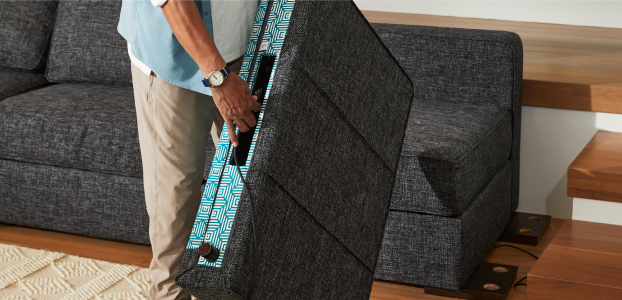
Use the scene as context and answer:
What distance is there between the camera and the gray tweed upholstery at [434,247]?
1531 mm

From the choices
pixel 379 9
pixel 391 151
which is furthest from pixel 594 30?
pixel 391 151

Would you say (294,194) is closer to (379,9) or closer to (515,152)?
(515,152)

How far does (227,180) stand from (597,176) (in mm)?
1085

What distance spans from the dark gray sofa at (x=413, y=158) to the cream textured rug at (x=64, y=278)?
0.42 feet

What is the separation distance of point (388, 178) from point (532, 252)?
0.84 meters

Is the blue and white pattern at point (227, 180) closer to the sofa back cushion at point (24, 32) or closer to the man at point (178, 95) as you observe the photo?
the man at point (178, 95)

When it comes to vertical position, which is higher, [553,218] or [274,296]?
[553,218]

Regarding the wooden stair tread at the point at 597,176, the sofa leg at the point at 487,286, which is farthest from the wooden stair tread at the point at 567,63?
the sofa leg at the point at 487,286

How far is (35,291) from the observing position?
1.62 metres

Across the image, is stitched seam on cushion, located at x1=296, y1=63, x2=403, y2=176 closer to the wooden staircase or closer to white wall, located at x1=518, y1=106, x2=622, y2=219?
the wooden staircase

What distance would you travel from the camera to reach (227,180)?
0.94 meters

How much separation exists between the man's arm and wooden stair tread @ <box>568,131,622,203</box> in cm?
103

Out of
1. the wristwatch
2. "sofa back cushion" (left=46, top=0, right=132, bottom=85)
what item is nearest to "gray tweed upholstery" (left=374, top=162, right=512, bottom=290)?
the wristwatch

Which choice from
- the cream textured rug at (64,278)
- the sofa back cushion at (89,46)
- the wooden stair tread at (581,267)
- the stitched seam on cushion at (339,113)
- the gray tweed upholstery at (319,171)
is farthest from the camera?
the sofa back cushion at (89,46)
